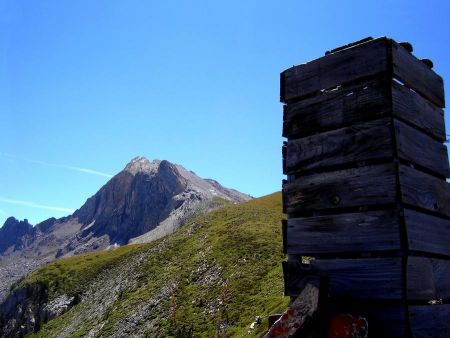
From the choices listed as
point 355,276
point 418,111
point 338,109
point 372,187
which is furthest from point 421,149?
point 355,276

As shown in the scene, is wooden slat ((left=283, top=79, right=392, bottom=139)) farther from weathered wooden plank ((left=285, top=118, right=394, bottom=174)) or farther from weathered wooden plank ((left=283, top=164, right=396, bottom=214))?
weathered wooden plank ((left=283, top=164, right=396, bottom=214))

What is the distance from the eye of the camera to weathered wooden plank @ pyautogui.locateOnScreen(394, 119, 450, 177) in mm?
5209

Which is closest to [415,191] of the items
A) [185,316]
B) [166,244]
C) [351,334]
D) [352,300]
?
[352,300]

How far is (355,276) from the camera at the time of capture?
5156 mm

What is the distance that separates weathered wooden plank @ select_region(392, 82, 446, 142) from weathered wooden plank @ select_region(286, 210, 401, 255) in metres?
1.27

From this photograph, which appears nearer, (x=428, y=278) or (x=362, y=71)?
(x=428, y=278)

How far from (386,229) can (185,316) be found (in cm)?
5685

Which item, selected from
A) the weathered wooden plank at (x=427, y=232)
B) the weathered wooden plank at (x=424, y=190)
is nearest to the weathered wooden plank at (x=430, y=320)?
the weathered wooden plank at (x=427, y=232)

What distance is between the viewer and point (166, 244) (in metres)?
Result: 101

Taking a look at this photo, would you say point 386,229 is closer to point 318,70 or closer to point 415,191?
point 415,191

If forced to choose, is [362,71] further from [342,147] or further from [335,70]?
[342,147]

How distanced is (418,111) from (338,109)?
1.00 meters

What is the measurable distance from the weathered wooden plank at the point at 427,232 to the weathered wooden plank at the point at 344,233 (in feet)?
0.64

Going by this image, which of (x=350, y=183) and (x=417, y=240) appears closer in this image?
(x=417, y=240)
